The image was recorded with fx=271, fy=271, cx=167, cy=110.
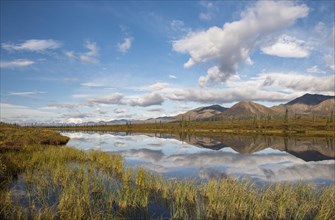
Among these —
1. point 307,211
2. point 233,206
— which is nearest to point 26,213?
point 233,206

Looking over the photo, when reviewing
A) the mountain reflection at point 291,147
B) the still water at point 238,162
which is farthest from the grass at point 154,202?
the mountain reflection at point 291,147

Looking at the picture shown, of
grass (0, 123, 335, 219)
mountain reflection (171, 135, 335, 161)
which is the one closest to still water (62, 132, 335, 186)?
mountain reflection (171, 135, 335, 161)

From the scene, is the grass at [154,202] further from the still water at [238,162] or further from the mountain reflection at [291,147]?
the mountain reflection at [291,147]

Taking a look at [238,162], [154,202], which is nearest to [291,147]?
[238,162]

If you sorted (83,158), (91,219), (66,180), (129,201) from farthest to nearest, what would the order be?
(83,158) < (66,180) < (129,201) < (91,219)

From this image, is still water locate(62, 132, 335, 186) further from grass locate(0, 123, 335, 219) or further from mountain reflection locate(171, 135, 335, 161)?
grass locate(0, 123, 335, 219)

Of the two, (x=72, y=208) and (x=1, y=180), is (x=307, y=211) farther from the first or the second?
(x=1, y=180)

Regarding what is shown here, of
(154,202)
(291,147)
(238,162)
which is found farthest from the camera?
(291,147)

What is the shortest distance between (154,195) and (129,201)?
2.72 m

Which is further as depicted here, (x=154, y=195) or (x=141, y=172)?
(x=141, y=172)

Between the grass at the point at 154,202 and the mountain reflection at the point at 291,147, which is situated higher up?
the grass at the point at 154,202

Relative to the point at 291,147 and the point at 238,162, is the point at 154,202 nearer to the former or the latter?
the point at 238,162

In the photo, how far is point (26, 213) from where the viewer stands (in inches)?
488

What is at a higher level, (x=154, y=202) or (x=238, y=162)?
(x=154, y=202)
